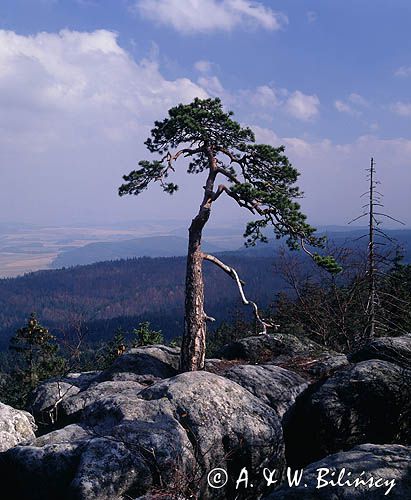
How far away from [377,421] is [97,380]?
38.2 ft

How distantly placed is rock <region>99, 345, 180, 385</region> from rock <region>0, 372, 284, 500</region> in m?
4.83

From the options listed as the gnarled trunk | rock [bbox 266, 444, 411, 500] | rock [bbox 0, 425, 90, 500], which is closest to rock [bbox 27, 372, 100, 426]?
the gnarled trunk

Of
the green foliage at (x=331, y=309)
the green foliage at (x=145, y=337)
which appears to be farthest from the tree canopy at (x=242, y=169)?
the green foliage at (x=145, y=337)

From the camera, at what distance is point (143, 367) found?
17.7 meters

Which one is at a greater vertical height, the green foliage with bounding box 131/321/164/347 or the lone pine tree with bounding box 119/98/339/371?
the lone pine tree with bounding box 119/98/339/371

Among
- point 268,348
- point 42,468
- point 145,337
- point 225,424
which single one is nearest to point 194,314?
point 268,348

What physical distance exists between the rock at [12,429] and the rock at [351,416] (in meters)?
7.80

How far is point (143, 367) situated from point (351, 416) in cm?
899

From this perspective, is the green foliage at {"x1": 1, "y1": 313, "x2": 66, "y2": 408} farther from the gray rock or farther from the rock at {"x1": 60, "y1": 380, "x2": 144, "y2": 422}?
the gray rock

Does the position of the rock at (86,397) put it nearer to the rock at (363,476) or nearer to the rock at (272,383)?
the rock at (272,383)

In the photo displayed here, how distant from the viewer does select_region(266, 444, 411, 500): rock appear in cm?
622

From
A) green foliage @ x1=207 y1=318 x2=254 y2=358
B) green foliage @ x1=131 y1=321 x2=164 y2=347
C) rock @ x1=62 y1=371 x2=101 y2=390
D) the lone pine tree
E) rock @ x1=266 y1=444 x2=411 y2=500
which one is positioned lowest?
green foliage @ x1=207 y1=318 x2=254 y2=358

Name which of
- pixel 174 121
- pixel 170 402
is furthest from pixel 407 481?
pixel 174 121

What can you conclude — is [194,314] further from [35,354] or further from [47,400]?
[35,354]
